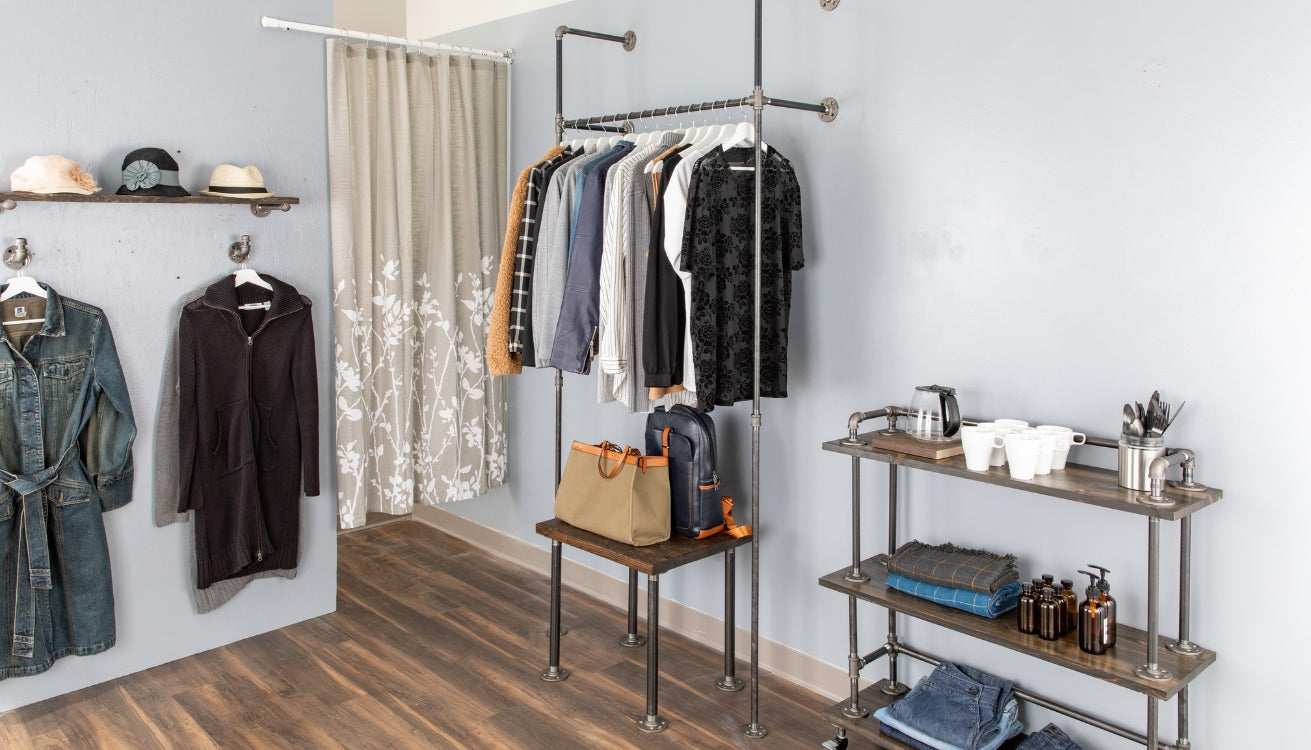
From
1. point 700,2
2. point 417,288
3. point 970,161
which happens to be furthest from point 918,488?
point 417,288

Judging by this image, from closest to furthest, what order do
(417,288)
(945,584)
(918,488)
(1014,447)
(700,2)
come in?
(1014,447) → (945,584) → (918,488) → (700,2) → (417,288)

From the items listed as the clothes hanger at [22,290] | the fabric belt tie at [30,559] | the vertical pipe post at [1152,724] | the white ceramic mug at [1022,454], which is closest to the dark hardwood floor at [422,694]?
the fabric belt tie at [30,559]

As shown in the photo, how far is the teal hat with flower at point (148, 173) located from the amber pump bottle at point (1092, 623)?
2687mm

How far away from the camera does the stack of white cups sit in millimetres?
2133

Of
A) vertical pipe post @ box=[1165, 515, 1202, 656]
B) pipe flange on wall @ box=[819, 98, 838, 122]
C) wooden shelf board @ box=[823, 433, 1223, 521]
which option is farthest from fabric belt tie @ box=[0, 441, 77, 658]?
vertical pipe post @ box=[1165, 515, 1202, 656]

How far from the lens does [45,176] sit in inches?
105

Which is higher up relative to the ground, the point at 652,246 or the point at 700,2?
the point at 700,2

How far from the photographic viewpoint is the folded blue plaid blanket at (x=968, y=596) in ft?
7.46

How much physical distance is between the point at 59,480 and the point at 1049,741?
2.76m

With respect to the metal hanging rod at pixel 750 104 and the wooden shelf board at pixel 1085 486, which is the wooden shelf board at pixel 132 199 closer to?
the metal hanging rod at pixel 750 104

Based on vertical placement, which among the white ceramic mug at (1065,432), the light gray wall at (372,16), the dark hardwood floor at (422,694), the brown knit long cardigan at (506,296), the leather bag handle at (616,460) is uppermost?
the light gray wall at (372,16)

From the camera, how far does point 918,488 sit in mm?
2699

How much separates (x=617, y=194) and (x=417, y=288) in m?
1.34

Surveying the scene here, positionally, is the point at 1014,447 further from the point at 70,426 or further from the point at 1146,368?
the point at 70,426
